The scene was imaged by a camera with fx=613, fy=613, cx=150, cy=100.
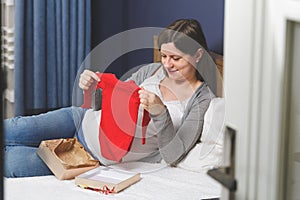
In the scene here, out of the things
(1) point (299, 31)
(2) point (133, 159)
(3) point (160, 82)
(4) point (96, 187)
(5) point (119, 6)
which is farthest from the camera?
(5) point (119, 6)

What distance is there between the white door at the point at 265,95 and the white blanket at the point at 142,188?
4.88ft

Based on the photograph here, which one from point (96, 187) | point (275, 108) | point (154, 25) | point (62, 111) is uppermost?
point (154, 25)

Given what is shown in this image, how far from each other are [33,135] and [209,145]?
2.66ft

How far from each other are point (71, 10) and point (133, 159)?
5.04ft

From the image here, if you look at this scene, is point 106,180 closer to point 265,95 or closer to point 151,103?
point 151,103

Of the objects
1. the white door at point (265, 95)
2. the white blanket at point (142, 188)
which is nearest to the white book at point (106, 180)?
the white blanket at point (142, 188)

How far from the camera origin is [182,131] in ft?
8.20

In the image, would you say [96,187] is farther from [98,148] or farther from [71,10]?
[71,10]

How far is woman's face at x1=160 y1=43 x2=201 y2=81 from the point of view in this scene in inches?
105

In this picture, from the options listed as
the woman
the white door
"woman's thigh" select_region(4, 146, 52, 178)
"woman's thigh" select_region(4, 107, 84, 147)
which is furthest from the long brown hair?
the white door

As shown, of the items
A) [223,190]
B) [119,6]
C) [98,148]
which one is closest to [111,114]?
[98,148]

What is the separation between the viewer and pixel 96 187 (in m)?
2.21

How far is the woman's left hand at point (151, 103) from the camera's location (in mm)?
2413

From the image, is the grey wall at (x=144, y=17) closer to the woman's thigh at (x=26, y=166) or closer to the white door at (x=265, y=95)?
the woman's thigh at (x=26, y=166)
